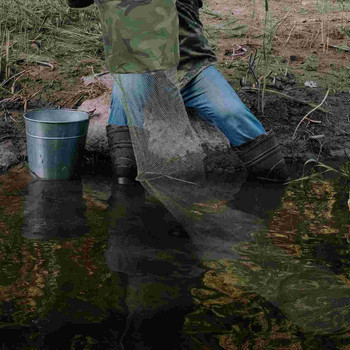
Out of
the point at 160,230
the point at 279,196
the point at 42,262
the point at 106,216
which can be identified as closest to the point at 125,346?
the point at 42,262

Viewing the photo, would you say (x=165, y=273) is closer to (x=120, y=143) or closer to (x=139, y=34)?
(x=139, y=34)

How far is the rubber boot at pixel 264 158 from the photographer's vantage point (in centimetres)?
435

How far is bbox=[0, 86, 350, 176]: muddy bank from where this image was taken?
4828mm

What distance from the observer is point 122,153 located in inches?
175

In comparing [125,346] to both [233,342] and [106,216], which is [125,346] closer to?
[233,342]

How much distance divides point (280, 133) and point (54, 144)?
6.20 feet

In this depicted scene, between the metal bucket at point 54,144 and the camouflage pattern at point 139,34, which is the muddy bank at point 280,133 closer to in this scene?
the metal bucket at point 54,144

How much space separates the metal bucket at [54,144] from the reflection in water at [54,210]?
0.09 metres

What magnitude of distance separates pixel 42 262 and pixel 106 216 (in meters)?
0.76

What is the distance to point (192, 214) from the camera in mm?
3795

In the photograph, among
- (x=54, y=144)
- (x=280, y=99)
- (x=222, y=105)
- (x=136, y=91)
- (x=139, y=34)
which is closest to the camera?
(x=139, y=34)

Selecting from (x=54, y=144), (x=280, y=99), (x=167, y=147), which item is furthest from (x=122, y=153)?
(x=280, y=99)

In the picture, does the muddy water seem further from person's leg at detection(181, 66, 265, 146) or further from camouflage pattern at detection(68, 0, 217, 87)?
camouflage pattern at detection(68, 0, 217, 87)

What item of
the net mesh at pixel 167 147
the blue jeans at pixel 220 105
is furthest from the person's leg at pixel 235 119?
the net mesh at pixel 167 147
